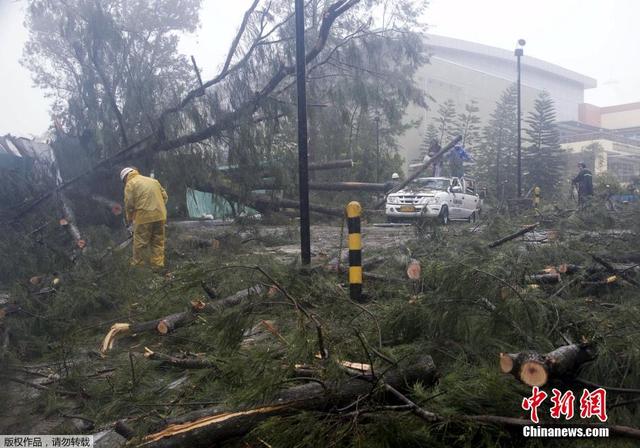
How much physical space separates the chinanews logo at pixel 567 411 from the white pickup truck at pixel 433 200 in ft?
37.3

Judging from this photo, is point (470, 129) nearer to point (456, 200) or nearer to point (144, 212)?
point (456, 200)

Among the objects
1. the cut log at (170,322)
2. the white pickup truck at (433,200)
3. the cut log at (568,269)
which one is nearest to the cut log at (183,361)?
the cut log at (170,322)

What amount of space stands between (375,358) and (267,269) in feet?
7.07

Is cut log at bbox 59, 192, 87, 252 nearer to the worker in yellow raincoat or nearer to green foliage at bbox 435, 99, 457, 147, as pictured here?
the worker in yellow raincoat

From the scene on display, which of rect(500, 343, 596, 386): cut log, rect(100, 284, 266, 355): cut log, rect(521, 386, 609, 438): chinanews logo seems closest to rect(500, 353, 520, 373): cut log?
rect(500, 343, 596, 386): cut log

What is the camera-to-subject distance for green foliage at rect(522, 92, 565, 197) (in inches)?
1276

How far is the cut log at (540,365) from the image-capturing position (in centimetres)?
215

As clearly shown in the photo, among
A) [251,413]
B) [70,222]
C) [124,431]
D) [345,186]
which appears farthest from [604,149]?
[124,431]

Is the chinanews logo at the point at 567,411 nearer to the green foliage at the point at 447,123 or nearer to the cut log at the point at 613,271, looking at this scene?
the cut log at the point at 613,271

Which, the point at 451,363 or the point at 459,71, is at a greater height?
the point at 459,71

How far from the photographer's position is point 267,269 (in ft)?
15.5

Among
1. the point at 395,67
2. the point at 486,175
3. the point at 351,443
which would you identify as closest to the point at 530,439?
the point at 351,443

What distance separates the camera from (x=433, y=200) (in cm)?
1474

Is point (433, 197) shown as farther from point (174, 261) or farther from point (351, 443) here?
point (351, 443)
